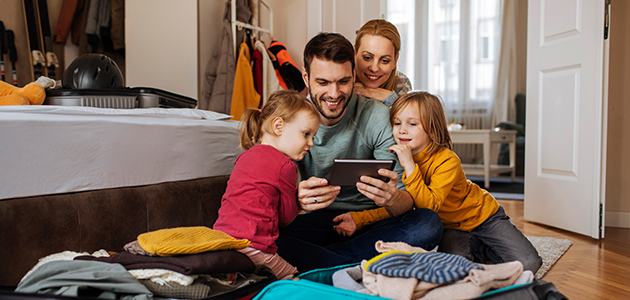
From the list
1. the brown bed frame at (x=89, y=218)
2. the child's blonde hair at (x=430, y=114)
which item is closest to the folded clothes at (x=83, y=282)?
the brown bed frame at (x=89, y=218)

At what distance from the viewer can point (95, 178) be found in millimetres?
1069

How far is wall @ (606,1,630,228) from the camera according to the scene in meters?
2.41

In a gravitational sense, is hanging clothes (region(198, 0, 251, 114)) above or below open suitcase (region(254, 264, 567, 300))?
above

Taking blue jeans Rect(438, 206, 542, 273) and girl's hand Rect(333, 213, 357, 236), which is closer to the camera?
girl's hand Rect(333, 213, 357, 236)

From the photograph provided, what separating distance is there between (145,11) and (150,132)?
2.04 meters

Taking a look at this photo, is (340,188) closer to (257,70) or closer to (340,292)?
(340,292)

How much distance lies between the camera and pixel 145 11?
2850 millimetres

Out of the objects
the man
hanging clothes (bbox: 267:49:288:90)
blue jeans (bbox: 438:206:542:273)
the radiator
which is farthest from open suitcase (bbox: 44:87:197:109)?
the radiator

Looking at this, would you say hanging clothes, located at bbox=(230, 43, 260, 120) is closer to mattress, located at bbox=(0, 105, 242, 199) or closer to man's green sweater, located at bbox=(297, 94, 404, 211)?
mattress, located at bbox=(0, 105, 242, 199)

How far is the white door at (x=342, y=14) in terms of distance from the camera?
122 inches

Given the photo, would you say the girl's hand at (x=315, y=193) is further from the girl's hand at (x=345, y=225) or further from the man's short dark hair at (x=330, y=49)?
the man's short dark hair at (x=330, y=49)

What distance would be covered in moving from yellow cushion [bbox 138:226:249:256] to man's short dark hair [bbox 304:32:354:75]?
2.04 feet

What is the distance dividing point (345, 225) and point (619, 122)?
2.30 m

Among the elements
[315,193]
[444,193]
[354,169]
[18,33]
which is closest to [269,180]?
[315,193]
